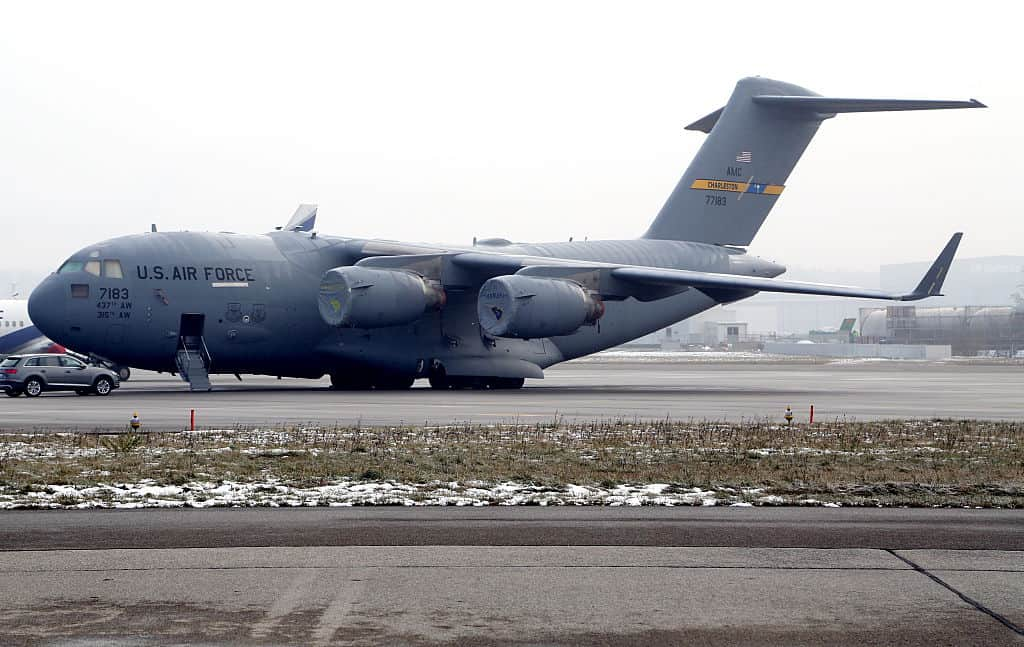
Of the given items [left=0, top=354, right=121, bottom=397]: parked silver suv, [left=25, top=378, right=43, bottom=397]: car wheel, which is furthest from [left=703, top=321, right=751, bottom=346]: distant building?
[left=25, top=378, right=43, bottom=397]: car wheel

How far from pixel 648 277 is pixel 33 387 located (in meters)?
17.2

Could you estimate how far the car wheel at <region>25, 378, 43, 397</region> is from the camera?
33.2 metres

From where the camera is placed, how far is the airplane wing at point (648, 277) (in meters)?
34.8

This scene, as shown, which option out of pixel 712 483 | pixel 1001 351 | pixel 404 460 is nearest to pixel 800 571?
pixel 712 483

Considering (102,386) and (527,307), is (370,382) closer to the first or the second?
(527,307)

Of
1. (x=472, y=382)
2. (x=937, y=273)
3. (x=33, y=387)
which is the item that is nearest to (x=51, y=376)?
(x=33, y=387)

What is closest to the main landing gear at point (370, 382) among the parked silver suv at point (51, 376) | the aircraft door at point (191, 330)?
the aircraft door at point (191, 330)

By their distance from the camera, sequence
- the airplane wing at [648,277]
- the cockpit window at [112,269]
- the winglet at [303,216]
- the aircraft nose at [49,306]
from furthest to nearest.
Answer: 1. the winglet at [303,216]
2. the airplane wing at [648,277]
3. the cockpit window at [112,269]
4. the aircraft nose at [49,306]

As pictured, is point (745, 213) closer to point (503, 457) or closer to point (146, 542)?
point (503, 457)

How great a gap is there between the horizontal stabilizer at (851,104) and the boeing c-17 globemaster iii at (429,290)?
6cm

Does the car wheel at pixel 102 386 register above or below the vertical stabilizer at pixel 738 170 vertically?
below

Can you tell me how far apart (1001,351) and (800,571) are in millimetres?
123755

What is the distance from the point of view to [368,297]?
108 ft

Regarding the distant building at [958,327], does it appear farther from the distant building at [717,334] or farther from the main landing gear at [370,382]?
the main landing gear at [370,382]
